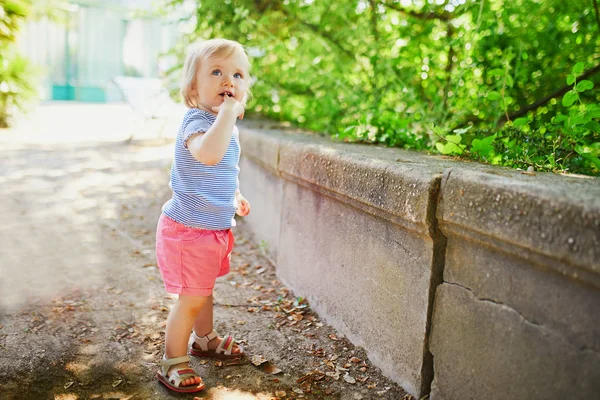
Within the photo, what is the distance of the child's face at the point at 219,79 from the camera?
7.30 ft

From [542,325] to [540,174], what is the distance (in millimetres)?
614

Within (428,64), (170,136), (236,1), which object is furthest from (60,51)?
(428,64)

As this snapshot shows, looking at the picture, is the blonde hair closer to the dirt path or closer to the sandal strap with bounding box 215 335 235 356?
the sandal strap with bounding box 215 335 235 356

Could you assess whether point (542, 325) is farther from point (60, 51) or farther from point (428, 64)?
point (60, 51)

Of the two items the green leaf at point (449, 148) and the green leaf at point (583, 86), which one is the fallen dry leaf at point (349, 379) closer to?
the green leaf at point (449, 148)

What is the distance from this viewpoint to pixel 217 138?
2025mm

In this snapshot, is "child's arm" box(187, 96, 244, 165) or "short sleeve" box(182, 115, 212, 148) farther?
"short sleeve" box(182, 115, 212, 148)

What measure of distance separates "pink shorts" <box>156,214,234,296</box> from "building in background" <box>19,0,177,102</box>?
15.3 m

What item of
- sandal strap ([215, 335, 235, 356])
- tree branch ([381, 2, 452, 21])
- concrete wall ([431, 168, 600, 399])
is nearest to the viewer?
concrete wall ([431, 168, 600, 399])

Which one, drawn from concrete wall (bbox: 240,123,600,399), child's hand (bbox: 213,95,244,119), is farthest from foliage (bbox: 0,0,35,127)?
child's hand (bbox: 213,95,244,119)

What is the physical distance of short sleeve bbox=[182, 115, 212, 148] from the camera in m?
2.14

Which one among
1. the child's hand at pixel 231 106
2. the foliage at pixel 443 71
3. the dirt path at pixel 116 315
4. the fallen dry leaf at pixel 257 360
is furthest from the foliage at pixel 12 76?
the fallen dry leaf at pixel 257 360

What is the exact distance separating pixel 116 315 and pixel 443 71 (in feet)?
8.54

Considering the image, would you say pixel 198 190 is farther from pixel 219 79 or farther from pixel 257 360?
Result: pixel 257 360
